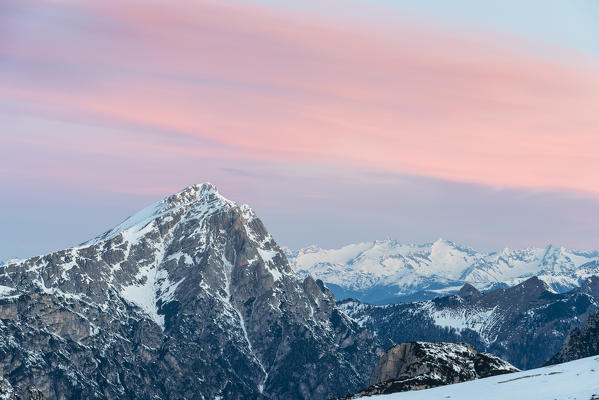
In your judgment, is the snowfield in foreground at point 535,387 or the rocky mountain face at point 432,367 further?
the rocky mountain face at point 432,367

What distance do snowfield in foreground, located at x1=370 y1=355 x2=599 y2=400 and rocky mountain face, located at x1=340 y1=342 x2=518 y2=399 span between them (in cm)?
1917

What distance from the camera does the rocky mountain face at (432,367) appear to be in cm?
13800

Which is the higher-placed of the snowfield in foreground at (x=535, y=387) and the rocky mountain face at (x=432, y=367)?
the snowfield in foreground at (x=535, y=387)

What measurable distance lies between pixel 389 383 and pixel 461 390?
94.2ft

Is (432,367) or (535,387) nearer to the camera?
(535,387)

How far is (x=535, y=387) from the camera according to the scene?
10312 cm

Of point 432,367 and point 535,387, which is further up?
point 535,387

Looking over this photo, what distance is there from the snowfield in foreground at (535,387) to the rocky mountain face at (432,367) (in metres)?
19.2

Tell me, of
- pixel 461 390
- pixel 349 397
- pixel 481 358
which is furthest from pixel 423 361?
pixel 461 390

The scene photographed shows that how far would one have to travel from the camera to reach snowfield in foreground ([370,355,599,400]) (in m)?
97.6

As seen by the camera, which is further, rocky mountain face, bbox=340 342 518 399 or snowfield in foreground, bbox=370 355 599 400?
rocky mountain face, bbox=340 342 518 399

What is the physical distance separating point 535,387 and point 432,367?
48261 millimetres

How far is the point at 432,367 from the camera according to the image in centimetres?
15050

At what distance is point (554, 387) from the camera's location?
101 m
